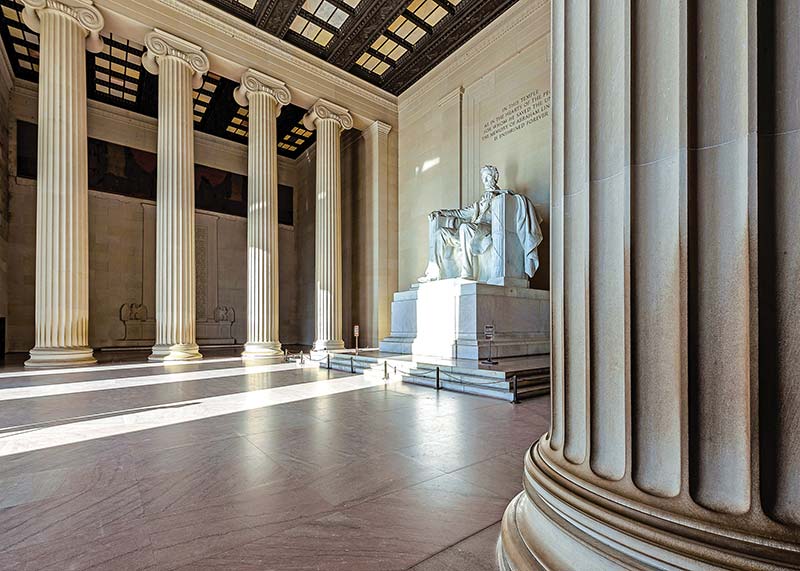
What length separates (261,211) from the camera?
43.2 ft

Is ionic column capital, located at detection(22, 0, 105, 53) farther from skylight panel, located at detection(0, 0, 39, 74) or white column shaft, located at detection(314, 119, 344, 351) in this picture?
white column shaft, located at detection(314, 119, 344, 351)

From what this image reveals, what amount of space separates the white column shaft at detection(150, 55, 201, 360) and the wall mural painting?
662 centimetres

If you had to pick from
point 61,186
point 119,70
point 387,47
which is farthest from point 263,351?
point 119,70

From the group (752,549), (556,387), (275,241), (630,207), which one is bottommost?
(752,549)

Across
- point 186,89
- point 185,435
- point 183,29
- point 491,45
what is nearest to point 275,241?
point 186,89

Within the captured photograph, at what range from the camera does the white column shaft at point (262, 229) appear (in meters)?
12.9

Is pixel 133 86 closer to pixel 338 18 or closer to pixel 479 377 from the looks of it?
pixel 338 18

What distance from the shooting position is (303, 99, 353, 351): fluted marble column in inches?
558

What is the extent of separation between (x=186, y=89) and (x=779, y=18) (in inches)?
539

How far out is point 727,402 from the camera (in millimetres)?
1207

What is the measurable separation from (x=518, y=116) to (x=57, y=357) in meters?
13.3

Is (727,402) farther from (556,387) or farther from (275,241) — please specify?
(275,241)

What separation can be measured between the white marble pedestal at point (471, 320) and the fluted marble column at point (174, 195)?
612 centimetres

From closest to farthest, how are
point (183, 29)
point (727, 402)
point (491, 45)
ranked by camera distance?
point (727, 402) < point (183, 29) < point (491, 45)
